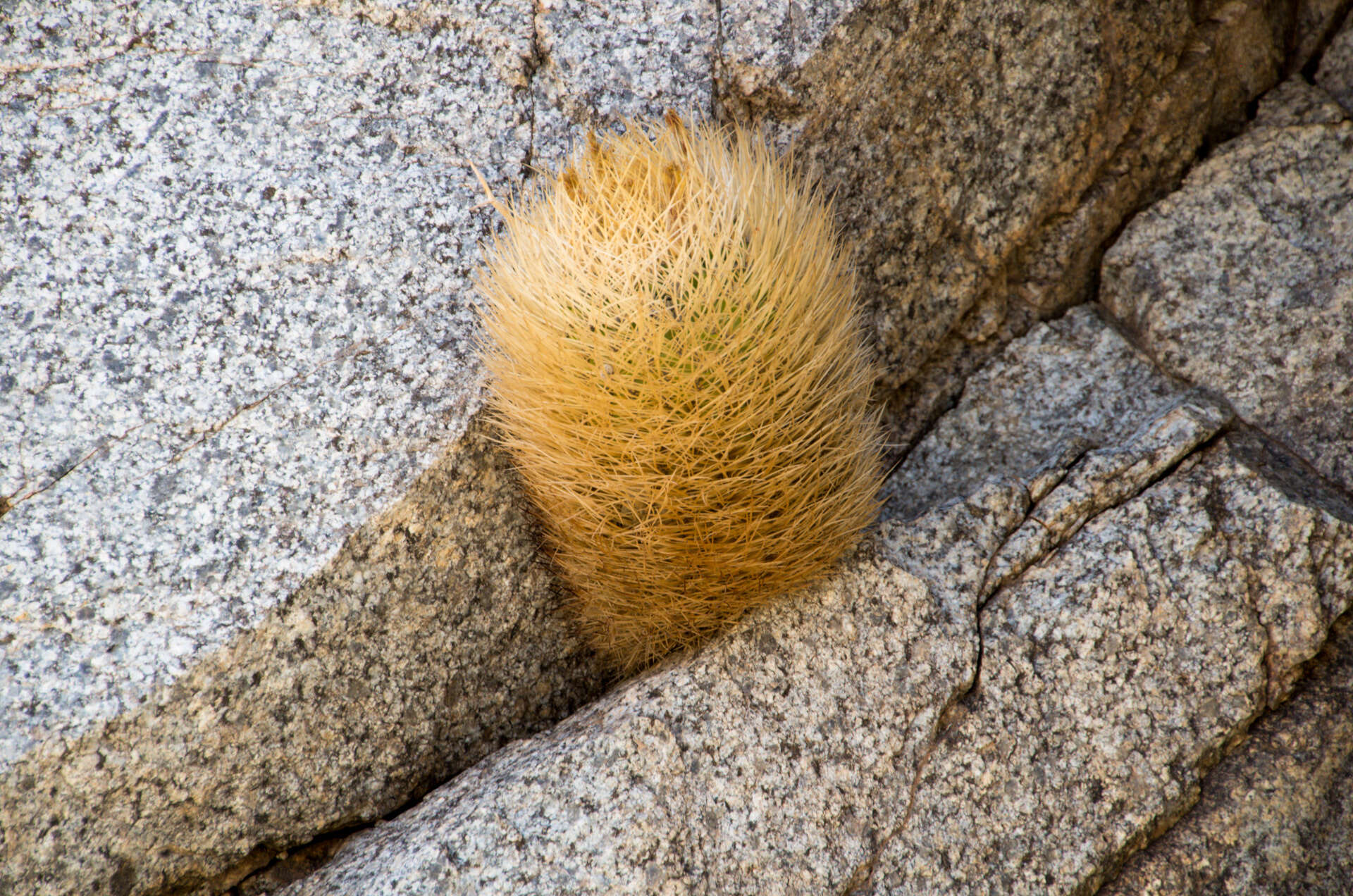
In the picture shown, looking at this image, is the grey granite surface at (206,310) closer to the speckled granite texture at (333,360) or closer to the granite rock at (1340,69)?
the speckled granite texture at (333,360)

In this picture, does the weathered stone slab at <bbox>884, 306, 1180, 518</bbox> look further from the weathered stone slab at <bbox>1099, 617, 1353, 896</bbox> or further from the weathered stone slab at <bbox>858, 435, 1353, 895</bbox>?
the weathered stone slab at <bbox>1099, 617, 1353, 896</bbox>

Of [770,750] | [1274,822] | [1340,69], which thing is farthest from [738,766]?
[1340,69]

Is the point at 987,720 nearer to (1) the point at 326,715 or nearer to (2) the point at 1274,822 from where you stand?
(2) the point at 1274,822

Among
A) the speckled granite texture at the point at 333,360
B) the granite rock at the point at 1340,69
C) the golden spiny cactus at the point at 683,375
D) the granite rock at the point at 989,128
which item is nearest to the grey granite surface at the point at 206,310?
the speckled granite texture at the point at 333,360

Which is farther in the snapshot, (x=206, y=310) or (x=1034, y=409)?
(x=1034, y=409)

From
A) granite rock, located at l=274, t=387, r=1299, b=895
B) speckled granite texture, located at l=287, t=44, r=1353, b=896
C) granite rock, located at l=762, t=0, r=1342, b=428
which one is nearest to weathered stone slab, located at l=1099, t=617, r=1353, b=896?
speckled granite texture, located at l=287, t=44, r=1353, b=896

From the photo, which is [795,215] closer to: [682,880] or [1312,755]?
[682,880]

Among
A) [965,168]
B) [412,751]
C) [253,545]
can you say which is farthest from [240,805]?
[965,168]
